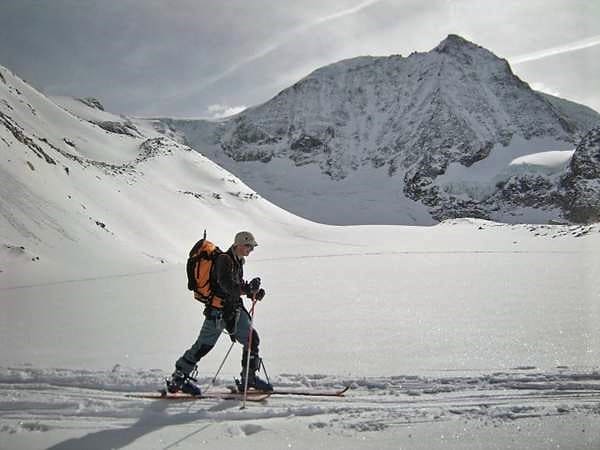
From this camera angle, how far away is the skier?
507 cm

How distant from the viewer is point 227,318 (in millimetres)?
5328

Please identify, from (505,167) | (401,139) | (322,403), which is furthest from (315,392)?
(401,139)

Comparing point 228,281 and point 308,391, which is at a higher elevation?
point 228,281

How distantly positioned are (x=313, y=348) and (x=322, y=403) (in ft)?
6.58

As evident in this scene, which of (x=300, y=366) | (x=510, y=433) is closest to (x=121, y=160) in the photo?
(x=300, y=366)

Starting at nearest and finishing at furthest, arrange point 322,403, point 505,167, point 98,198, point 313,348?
1. point 322,403
2. point 313,348
3. point 98,198
4. point 505,167

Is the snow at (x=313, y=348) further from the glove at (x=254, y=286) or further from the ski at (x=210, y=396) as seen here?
the glove at (x=254, y=286)

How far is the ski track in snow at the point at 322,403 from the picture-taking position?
4.29m

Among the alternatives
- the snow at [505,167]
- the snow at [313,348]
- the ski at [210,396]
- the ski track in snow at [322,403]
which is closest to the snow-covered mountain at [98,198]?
the snow at [313,348]

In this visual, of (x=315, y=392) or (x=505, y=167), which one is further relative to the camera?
(x=505, y=167)

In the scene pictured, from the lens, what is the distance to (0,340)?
7.11 metres

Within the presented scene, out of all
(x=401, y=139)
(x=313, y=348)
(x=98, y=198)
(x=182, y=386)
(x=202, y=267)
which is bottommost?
(x=182, y=386)

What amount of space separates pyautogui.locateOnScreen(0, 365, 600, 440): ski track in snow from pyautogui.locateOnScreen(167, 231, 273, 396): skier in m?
0.32

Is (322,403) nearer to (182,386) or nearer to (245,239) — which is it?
(182,386)
